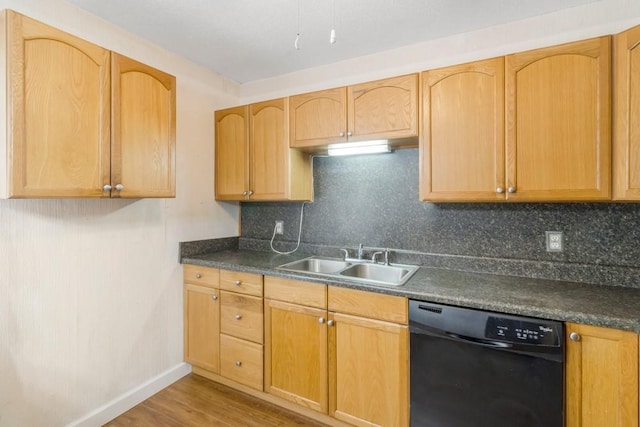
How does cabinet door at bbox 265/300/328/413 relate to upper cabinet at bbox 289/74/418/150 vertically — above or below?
below

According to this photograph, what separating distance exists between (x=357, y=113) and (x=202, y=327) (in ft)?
6.29

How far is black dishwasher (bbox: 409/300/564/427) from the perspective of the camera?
129cm

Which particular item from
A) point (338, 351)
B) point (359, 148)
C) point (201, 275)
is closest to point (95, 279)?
point (201, 275)

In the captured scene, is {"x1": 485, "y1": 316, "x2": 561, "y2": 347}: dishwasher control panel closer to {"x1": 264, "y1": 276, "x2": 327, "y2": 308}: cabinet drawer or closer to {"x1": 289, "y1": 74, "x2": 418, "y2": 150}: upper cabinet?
{"x1": 264, "y1": 276, "x2": 327, "y2": 308}: cabinet drawer

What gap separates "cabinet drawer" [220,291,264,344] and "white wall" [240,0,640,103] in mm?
1774

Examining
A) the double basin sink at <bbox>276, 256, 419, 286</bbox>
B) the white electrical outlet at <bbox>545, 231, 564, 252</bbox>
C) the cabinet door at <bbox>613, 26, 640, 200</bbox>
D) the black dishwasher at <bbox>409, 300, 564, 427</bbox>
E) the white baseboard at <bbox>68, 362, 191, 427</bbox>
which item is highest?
the cabinet door at <bbox>613, 26, 640, 200</bbox>

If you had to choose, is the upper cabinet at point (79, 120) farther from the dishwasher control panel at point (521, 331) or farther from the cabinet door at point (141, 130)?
the dishwasher control panel at point (521, 331)

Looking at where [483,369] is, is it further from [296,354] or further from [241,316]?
[241,316]

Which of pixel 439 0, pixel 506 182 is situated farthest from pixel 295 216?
pixel 439 0

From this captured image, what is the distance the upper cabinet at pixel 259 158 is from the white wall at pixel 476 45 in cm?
47

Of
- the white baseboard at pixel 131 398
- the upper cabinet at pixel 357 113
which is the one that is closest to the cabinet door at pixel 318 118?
the upper cabinet at pixel 357 113

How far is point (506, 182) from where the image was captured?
164 centimetres

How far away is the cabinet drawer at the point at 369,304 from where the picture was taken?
161 cm

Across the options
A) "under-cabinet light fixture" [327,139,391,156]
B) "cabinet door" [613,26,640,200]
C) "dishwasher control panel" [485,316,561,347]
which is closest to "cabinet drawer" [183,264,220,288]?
"under-cabinet light fixture" [327,139,391,156]
